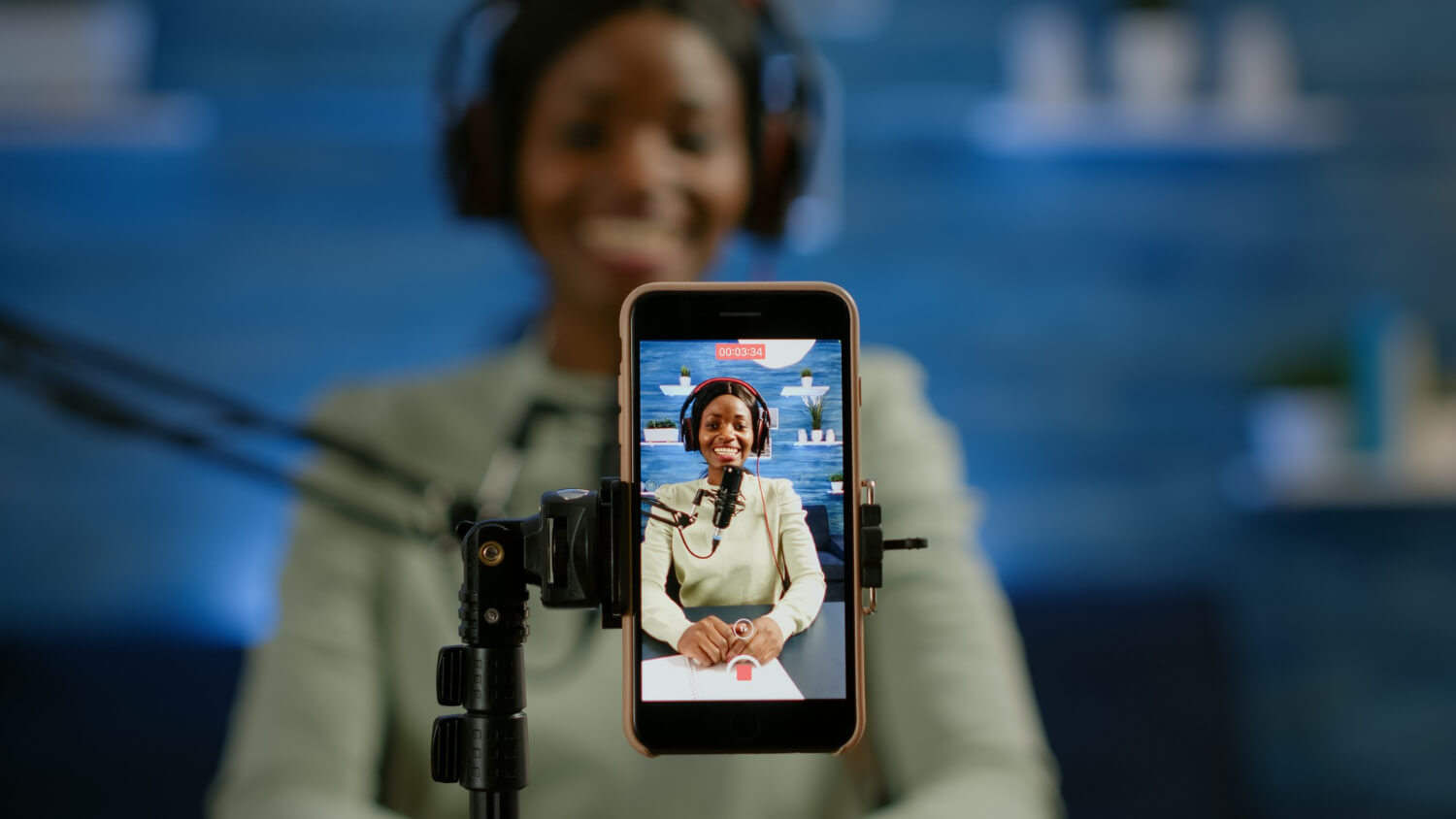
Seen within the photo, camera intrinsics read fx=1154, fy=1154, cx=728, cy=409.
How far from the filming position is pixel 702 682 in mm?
421

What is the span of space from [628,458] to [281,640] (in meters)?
0.42

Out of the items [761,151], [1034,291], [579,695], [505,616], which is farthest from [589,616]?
[1034,291]

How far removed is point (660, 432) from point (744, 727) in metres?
→ 0.11

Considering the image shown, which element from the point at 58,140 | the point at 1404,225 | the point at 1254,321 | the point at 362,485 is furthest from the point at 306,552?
the point at 1404,225

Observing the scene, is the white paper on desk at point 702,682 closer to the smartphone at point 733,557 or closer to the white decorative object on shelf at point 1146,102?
the smartphone at point 733,557

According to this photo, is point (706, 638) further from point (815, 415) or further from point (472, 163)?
point (472, 163)

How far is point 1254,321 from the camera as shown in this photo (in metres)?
1.92

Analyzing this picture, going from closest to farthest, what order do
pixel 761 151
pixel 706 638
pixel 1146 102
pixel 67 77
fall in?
1. pixel 706 638
2. pixel 761 151
3. pixel 67 77
4. pixel 1146 102

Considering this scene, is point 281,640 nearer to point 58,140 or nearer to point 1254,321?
point 58,140

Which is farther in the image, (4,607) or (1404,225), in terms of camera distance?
(1404,225)

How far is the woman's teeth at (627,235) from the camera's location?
710 mm

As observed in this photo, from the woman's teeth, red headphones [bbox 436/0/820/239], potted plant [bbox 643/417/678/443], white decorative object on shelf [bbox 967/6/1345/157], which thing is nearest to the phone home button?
potted plant [bbox 643/417/678/443]

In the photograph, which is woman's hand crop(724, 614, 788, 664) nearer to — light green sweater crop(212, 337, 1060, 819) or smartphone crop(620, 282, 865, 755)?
smartphone crop(620, 282, 865, 755)

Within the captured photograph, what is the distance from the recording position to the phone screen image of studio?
16.5 inches
